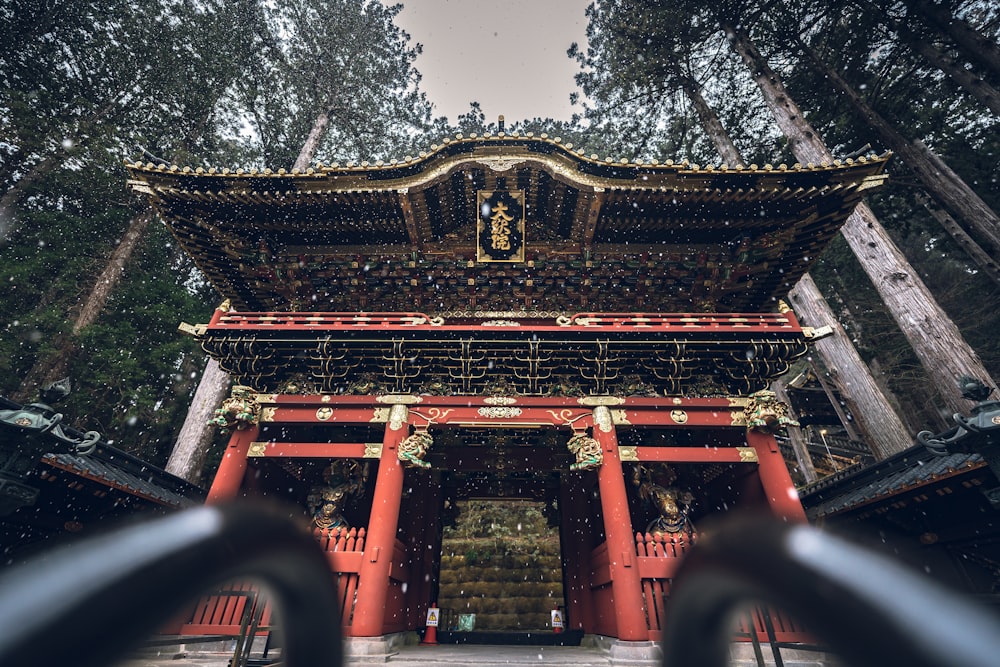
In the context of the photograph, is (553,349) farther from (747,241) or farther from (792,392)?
(792,392)

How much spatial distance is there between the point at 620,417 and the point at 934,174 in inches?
436

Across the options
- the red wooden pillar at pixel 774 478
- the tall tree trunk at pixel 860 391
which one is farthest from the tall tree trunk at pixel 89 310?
the tall tree trunk at pixel 860 391

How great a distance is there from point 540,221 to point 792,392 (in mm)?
11107

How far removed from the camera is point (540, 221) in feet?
27.6

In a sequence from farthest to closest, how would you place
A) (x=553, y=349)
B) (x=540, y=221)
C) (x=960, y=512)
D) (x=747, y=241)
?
(x=540, y=221) → (x=747, y=241) → (x=553, y=349) → (x=960, y=512)

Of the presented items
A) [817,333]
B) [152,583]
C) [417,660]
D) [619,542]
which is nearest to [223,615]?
[417,660]

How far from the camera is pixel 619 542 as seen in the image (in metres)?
5.84

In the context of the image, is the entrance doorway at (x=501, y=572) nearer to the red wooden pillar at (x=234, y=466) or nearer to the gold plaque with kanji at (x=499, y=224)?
the red wooden pillar at (x=234, y=466)

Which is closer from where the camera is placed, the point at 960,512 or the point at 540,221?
the point at 960,512

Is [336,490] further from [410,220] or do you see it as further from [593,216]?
[593,216]

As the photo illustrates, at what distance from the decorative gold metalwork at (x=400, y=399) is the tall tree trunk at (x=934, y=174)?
13106mm

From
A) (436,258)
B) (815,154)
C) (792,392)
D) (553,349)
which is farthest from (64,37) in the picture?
(792,392)

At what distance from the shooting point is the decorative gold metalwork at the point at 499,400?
7.12 metres

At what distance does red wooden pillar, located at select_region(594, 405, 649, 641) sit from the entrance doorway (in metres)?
3.97
